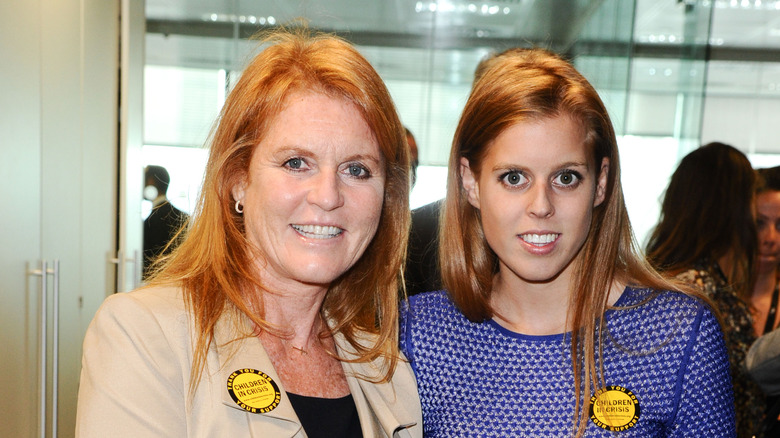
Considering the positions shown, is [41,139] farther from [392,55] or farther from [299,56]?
[392,55]

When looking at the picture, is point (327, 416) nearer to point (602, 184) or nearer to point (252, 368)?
point (252, 368)

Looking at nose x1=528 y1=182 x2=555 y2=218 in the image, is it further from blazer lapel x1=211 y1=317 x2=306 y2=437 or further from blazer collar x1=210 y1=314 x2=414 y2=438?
blazer lapel x1=211 y1=317 x2=306 y2=437

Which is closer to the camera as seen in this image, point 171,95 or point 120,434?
point 120,434

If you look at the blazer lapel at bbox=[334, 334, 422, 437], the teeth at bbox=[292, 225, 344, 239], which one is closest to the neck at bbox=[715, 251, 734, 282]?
the blazer lapel at bbox=[334, 334, 422, 437]

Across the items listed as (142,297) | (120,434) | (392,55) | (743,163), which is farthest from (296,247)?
(392,55)

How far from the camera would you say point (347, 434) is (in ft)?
5.71

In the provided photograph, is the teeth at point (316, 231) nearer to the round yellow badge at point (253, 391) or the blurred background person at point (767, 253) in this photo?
the round yellow badge at point (253, 391)

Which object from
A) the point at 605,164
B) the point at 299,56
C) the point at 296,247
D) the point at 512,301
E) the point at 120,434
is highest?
the point at 299,56

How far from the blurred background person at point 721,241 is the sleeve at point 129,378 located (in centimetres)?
228

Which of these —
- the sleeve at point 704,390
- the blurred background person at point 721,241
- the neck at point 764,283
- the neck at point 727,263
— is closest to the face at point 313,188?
the sleeve at point 704,390

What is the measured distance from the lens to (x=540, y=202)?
1789 mm

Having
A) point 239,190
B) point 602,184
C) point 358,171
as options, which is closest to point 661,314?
point 602,184

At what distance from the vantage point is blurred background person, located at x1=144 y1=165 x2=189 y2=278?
14.1 feet

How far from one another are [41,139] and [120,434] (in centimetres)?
203
